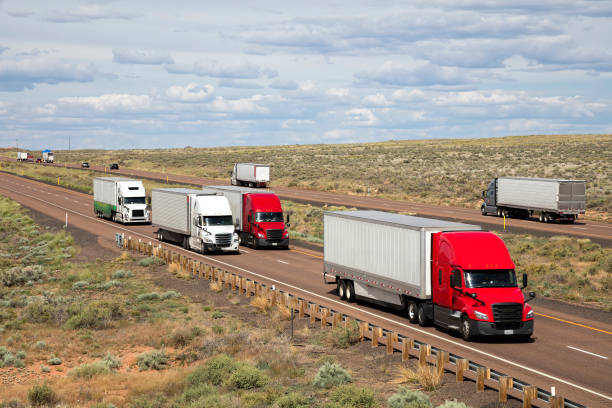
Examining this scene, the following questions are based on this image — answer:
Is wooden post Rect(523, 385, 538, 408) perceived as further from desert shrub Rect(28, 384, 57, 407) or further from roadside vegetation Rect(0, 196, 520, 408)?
desert shrub Rect(28, 384, 57, 407)

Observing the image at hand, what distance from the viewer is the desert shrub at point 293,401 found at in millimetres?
16141

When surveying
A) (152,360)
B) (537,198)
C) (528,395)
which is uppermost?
(537,198)

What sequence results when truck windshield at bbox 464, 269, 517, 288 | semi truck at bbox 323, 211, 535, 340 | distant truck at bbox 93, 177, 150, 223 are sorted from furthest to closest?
distant truck at bbox 93, 177, 150, 223, truck windshield at bbox 464, 269, 517, 288, semi truck at bbox 323, 211, 535, 340

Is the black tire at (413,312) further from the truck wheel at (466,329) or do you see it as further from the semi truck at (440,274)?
the truck wheel at (466,329)

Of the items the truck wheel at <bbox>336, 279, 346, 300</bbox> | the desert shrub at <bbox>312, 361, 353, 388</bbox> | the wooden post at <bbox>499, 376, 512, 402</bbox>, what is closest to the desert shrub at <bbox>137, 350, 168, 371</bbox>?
the desert shrub at <bbox>312, 361, 353, 388</bbox>

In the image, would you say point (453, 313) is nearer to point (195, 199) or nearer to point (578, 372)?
point (578, 372)

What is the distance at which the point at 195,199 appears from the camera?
43375 mm

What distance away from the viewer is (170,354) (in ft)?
76.9

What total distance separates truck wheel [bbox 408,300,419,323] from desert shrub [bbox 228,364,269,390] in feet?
25.2

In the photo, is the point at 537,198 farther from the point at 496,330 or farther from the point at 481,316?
the point at 481,316

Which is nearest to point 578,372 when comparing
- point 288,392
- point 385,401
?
point 385,401

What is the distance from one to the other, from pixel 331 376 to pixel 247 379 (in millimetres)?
2173

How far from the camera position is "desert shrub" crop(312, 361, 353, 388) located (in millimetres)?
17812

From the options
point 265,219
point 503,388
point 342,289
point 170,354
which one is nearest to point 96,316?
point 170,354
